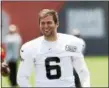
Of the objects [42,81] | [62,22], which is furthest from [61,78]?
[62,22]

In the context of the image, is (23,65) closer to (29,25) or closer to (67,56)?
(67,56)

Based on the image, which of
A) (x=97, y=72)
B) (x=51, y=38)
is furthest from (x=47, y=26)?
(x=97, y=72)

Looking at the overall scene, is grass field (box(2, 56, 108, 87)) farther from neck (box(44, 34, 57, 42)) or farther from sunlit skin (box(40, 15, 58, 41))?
sunlit skin (box(40, 15, 58, 41))

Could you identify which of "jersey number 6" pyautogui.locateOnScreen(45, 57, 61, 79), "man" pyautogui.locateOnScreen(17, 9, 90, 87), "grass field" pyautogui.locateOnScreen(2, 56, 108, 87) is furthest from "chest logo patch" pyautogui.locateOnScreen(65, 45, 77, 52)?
"grass field" pyautogui.locateOnScreen(2, 56, 108, 87)

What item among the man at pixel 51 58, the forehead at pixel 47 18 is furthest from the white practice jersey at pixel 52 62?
the forehead at pixel 47 18

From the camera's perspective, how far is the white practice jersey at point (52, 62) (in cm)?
554

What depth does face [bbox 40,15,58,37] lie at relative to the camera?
17.8 feet

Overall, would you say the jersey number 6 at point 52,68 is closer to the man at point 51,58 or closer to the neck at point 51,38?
the man at point 51,58

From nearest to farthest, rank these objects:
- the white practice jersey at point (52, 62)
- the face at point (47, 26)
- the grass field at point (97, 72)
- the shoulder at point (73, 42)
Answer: the face at point (47, 26), the white practice jersey at point (52, 62), the shoulder at point (73, 42), the grass field at point (97, 72)

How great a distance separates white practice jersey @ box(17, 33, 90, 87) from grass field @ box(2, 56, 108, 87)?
6.68 m

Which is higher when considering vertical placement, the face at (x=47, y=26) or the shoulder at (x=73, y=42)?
the face at (x=47, y=26)

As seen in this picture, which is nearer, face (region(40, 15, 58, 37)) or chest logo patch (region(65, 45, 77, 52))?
face (region(40, 15, 58, 37))

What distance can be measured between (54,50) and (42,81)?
0.36 metres

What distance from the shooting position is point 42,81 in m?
5.52
